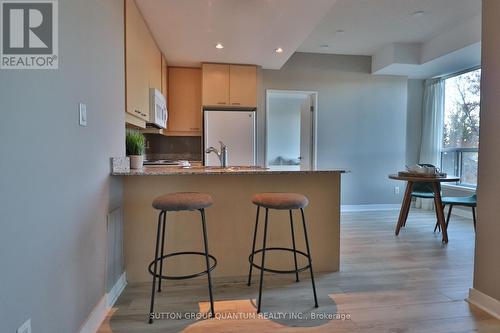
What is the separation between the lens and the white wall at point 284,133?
7715 mm

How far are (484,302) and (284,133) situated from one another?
6.21 m

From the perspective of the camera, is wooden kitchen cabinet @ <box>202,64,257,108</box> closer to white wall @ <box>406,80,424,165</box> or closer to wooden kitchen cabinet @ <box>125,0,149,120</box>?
wooden kitchen cabinet @ <box>125,0,149,120</box>

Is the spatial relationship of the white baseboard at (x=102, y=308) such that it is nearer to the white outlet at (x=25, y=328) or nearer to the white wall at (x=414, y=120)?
the white outlet at (x=25, y=328)

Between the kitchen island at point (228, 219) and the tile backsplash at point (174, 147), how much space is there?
93.2 inches

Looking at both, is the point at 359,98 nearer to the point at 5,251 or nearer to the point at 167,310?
the point at 167,310

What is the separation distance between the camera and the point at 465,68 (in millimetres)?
4598

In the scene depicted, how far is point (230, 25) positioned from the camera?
9.60 ft

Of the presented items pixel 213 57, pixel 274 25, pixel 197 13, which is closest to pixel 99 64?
pixel 197 13

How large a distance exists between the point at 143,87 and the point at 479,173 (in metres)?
2.84

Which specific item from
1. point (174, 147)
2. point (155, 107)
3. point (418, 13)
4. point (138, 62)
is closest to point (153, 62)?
point (155, 107)

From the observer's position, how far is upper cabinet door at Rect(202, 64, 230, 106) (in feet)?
13.6
